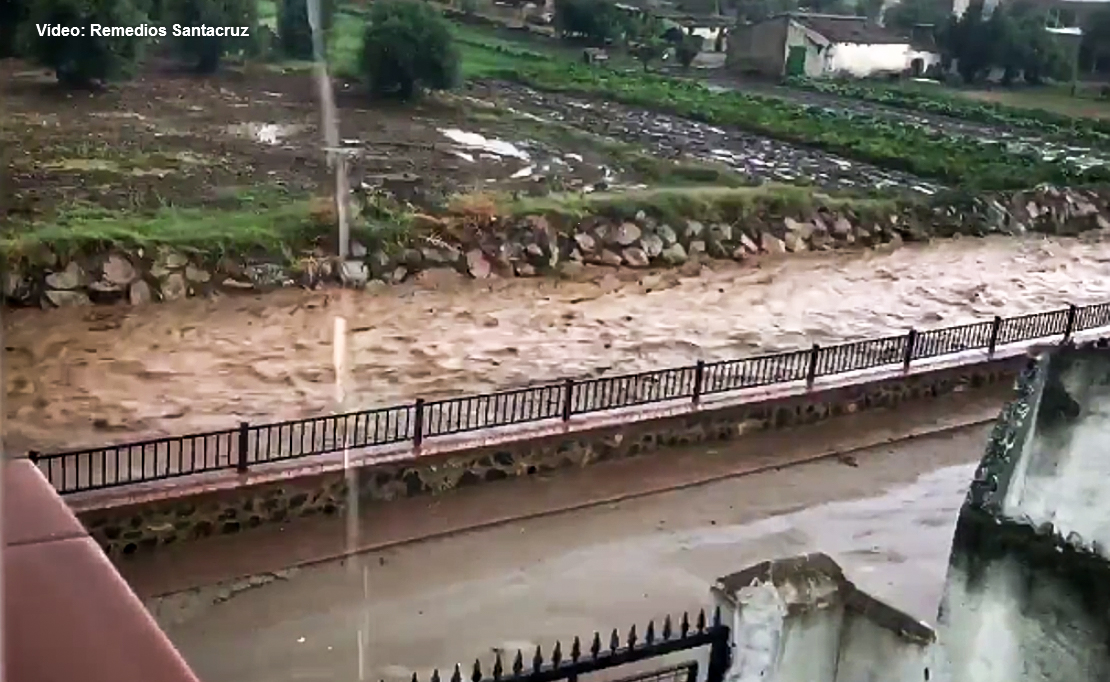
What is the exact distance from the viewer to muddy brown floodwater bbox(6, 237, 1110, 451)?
4.57 meters

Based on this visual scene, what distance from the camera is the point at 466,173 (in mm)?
6988

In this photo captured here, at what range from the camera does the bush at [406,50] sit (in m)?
6.17

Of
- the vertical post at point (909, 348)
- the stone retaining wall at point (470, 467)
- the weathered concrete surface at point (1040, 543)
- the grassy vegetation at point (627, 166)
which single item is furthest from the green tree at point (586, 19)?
the weathered concrete surface at point (1040, 543)

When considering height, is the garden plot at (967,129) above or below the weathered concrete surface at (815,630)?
above

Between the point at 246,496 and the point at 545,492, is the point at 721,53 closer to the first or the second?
the point at 545,492

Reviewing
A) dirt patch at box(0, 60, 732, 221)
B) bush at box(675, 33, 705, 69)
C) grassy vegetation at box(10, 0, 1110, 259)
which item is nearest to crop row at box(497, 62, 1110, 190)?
grassy vegetation at box(10, 0, 1110, 259)

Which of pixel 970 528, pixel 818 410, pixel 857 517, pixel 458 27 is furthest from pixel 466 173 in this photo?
pixel 970 528

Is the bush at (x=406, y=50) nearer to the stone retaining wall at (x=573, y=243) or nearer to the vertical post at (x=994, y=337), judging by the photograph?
the stone retaining wall at (x=573, y=243)

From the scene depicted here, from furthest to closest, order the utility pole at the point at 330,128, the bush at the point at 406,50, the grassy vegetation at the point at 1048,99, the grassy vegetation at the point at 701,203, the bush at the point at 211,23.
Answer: the grassy vegetation at the point at 1048,99 < the grassy vegetation at the point at 701,203 < the bush at the point at 406,50 < the utility pole at the point at 330,128 < the bush at the point at 211,23

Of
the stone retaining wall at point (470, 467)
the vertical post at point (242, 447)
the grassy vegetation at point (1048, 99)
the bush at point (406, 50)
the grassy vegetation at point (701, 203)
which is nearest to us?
the stone retaining wall at point (470, 467)

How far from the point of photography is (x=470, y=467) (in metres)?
3.95

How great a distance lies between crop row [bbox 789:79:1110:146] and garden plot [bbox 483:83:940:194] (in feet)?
A: 1.67

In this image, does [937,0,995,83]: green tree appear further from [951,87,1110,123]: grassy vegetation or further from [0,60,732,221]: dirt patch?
[0,60,732,221]: dirt patch

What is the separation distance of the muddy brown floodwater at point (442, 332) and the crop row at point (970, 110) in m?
0.94
